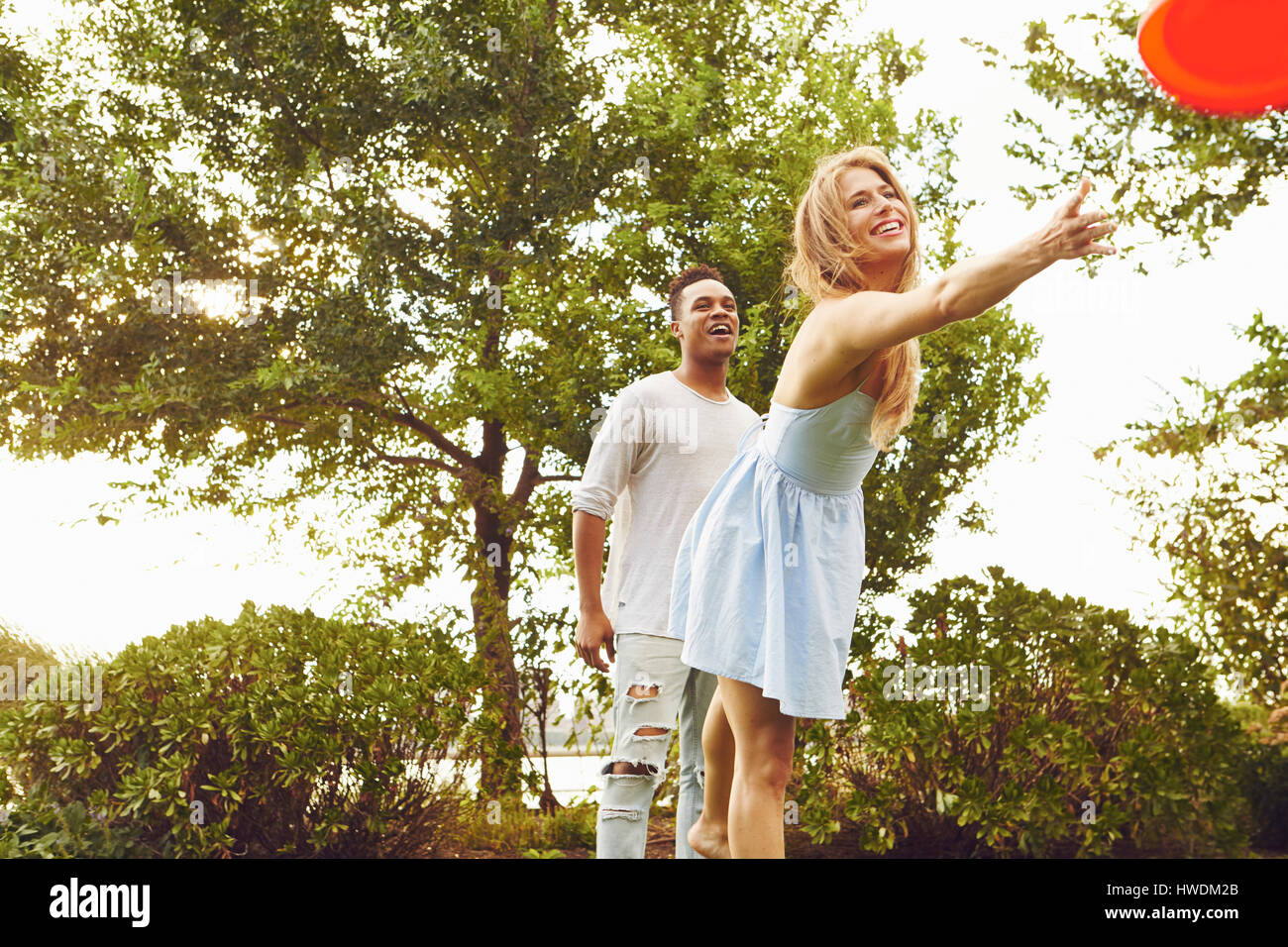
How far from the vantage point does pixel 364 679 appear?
542 cm

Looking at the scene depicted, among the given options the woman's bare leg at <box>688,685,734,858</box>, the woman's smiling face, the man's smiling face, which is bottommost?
the woman's bare leg at <box>688,685,734,858</box>

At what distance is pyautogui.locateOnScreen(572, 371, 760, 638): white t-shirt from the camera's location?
3729 mm

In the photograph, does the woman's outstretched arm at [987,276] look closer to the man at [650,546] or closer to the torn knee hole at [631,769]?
the man at [650,546]

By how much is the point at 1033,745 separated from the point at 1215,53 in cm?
321

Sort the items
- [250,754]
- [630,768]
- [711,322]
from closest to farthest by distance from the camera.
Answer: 1. [630,768]
2. [711,322]
3. [250,754]

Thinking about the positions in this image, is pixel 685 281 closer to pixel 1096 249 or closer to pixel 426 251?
pixel 1096 249

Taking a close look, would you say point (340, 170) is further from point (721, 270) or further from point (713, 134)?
point (721, 270)

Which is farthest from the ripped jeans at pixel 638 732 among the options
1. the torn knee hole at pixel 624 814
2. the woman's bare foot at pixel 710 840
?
the woman's bare foot at pixel 710 840

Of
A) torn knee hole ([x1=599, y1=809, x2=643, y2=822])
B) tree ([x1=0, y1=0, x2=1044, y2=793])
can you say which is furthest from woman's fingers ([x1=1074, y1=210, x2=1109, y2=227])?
tree ([x1=0, y1=0, x2=1044, y2=793])

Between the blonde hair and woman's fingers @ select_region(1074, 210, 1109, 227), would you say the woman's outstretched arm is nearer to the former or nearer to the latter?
woman's fingers @ select_region(1074, 210, 1109, 227)

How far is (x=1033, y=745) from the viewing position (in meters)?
5.15

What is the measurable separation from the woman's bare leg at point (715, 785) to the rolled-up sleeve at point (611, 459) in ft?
3.10

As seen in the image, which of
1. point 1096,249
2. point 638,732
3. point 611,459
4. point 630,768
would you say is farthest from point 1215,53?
point 630,768
